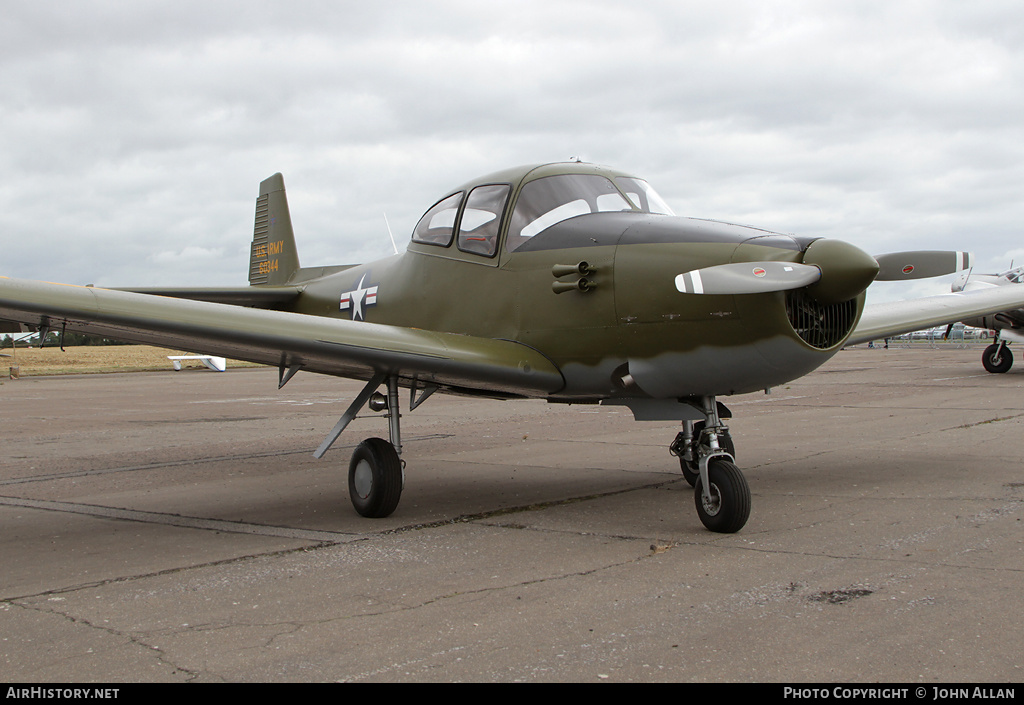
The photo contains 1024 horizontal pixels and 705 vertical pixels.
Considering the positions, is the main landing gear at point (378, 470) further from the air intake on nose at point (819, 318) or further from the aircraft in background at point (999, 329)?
the aircraft in background at point (999, 329)

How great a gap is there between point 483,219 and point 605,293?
147 centimetres

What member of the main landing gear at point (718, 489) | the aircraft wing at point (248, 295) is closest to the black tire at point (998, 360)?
the aircraft wing at point (248, 295)

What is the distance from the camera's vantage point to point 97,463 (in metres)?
9.88

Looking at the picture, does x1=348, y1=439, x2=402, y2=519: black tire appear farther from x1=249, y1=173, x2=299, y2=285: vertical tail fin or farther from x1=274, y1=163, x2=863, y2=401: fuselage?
x1=249, y1=173, x2=299, y2=285: vertical tail fin

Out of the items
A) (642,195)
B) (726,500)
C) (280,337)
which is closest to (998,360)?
(642,195)

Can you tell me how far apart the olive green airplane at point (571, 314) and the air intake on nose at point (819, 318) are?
0.04 feet

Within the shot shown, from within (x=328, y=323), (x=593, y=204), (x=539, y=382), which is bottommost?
(x=539, y=382)

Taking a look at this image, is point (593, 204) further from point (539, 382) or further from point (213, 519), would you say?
point (213, 519)

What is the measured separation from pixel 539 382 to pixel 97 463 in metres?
6.31

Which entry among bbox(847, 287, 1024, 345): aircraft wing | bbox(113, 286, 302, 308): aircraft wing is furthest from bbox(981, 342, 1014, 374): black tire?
bbox(113, 286, 302, 308): aircraft wing

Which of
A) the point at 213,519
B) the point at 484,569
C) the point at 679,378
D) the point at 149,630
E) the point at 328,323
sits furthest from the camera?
the point at 213,519

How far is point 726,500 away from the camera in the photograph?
535 centimetres

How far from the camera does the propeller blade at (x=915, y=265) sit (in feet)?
18.8
